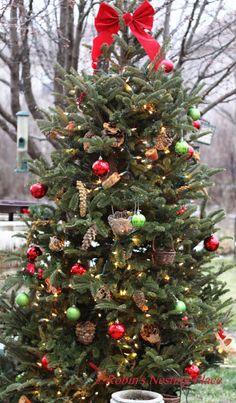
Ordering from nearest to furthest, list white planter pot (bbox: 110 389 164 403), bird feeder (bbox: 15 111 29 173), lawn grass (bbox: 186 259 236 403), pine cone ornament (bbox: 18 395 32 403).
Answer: white planter pot (bbox: 110 389 164 403) < pine cone ornament (bbox: 18 395 32 403) < lawn grass (bbox: 186 259 236 403) < bird feeder (bbox: 15 111 29 173)

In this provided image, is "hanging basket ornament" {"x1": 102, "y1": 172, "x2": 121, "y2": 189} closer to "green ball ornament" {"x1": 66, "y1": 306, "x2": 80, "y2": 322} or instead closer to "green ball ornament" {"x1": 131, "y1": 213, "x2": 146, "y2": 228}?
"green ball ornament" {"x1": 131, "y1": 213, "x2": 146, "y2": 228}

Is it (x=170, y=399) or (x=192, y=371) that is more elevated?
(x=192, y=371)

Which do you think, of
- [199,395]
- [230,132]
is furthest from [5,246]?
[230,132]

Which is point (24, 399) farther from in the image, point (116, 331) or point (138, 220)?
point (138, 220)

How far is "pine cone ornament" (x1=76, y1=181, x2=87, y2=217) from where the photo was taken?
3539mm

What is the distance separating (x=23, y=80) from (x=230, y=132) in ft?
53.5

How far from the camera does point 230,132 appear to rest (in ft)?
77.1

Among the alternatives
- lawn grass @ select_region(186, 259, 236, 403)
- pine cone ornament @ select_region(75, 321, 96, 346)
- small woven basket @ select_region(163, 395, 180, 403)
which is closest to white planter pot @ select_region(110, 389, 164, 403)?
small woven basket @ select_region(163, 395, 180, 403)

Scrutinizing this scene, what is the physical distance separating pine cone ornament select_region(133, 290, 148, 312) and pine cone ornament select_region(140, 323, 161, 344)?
0.42 ft

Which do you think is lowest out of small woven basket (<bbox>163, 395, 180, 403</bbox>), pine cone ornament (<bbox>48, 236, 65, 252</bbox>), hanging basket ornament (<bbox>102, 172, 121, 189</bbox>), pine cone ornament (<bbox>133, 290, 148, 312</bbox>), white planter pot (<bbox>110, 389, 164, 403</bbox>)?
small woven basket (<bbox>163, 395, 180, 403</bbox>)

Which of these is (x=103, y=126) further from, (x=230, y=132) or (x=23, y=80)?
(x=230, y=132)

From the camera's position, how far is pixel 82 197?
3.56m

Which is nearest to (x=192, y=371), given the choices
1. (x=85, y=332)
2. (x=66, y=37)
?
(x=85, y=332)

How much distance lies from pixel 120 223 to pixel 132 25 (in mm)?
1353
